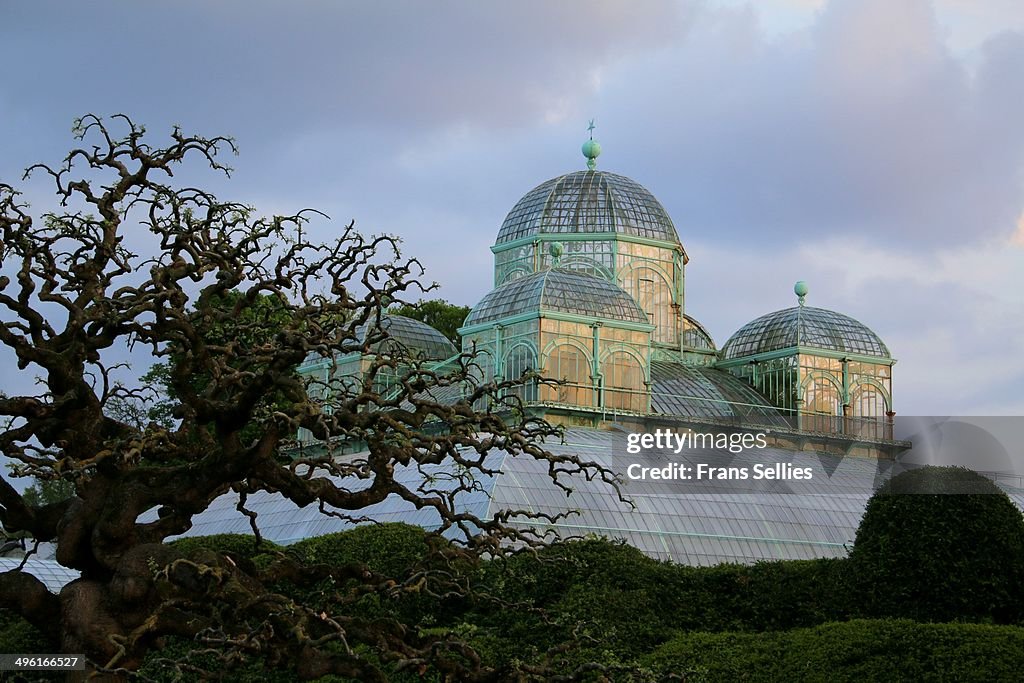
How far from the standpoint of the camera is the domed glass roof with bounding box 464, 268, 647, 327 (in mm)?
36438

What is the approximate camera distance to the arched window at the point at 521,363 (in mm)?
35781

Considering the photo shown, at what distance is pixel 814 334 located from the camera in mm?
44375

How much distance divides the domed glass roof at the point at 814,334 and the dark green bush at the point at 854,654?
942 inches

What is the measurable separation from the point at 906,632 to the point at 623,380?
1815cm

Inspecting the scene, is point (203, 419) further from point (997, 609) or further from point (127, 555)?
point (997, 609)

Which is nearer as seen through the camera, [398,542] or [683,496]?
[398,542]

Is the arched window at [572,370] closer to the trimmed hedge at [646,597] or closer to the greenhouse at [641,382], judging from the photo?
the greenhouse at [641,382]

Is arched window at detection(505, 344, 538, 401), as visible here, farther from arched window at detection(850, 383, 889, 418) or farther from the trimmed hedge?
arched window at detection(850, 383, 889, 418)

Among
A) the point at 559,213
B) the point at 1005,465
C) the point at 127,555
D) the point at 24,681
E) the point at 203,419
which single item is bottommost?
the point at 24,681

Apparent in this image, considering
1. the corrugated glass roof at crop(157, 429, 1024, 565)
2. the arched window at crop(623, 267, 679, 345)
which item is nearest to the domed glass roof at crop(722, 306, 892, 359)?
the arched window at crop(623, 267, 679, 345)

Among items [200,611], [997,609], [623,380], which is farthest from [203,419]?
[623,380]

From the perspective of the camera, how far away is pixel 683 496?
3256 cm

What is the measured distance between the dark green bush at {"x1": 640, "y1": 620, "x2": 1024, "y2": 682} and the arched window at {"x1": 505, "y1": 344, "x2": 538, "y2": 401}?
49.0ft

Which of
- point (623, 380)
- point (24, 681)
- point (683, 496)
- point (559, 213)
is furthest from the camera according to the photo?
point (559, 213)
